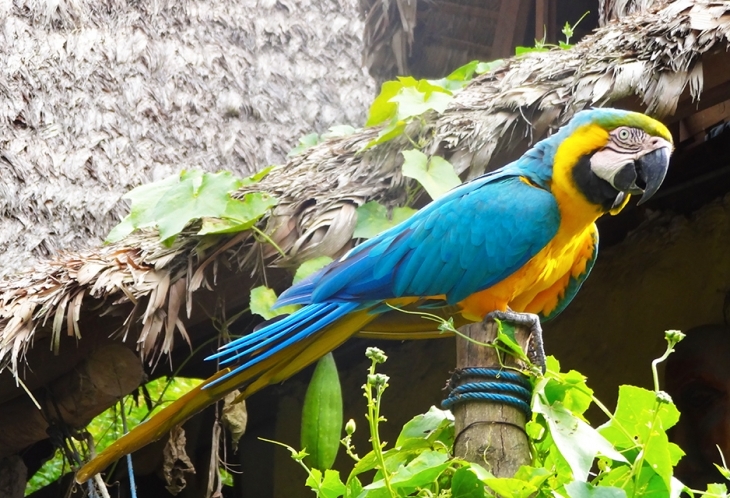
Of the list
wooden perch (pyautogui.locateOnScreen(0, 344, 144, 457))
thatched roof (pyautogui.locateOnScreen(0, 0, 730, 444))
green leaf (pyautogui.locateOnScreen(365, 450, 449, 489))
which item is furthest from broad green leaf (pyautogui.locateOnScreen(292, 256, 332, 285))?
green leaf (pyautogui.locateOnScreen(365, 450, 449, 489))

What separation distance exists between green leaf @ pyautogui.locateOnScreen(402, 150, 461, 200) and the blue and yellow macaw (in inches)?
10.1

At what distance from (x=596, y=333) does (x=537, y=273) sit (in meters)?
1.21

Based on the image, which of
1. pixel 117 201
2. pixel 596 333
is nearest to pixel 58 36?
pixel 117 201

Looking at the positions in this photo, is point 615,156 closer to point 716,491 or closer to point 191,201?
point 716,491

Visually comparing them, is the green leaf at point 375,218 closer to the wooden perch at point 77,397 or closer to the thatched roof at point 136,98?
the wooden perch at point 77,397

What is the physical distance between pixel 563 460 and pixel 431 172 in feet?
2.99

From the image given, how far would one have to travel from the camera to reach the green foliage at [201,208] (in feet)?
6.81

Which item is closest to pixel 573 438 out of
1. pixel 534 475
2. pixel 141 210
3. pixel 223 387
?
pixel 534 475

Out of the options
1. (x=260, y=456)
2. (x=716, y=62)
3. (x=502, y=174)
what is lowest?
(x=260, y=456)

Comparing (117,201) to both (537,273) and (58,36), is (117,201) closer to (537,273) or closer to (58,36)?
(58,36)

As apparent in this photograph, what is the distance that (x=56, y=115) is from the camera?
3.58 m

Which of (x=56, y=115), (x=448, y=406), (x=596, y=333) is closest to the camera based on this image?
(x=448, y=406)

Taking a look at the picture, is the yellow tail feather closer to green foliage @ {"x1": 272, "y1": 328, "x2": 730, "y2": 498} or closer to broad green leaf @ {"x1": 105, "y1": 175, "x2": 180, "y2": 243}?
green foliage @ {"x1": 272, "y1": 328, "x2": 730, "y2": 498}

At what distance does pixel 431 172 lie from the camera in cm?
202
